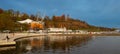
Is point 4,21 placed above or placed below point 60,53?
above

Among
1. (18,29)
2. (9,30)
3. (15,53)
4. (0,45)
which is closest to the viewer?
(15,53)

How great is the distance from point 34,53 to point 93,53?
9.29 metres

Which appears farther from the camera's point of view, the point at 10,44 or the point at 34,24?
the point at 34,24

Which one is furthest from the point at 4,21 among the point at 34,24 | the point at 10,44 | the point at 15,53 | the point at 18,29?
the point at 34,24

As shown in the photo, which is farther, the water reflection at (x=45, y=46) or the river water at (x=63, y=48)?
the water reflection at (x=45, y=46)

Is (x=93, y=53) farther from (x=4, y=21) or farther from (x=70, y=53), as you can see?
(x=4, y=21)

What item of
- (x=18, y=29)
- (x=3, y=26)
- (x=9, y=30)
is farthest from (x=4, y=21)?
(x=18, y=29)

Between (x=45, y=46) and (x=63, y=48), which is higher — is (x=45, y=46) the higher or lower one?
the higher one

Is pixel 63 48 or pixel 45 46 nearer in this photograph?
pixel 63 48

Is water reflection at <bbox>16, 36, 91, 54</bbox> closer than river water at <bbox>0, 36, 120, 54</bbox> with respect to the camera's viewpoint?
No

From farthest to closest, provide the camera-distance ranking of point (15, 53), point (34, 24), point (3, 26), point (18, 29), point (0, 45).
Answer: point (34, 24)
point (18, 29)
point (3, 26)
point (0, 45)
point (15, 53)

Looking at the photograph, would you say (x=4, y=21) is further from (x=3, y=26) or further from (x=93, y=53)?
(x=93, y=53)

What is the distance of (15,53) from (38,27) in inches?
5688

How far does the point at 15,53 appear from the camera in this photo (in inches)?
1467
